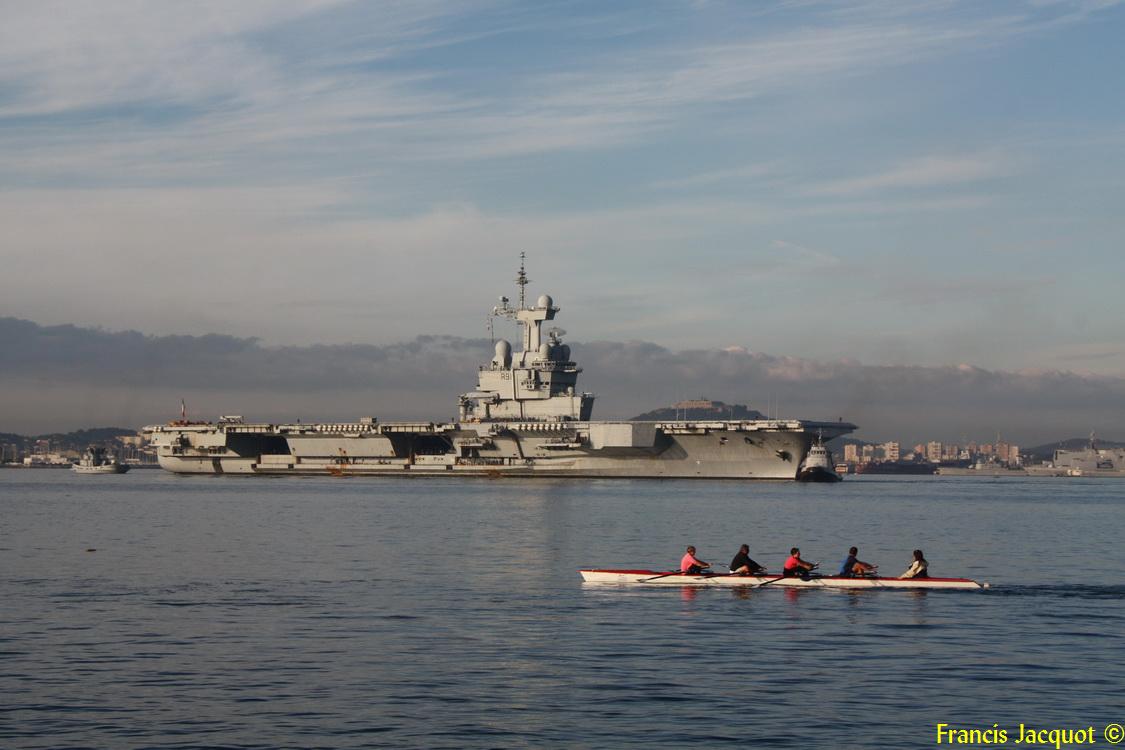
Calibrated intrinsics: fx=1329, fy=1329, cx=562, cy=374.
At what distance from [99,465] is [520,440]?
108 m

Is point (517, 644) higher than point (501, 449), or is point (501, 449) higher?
point (501, 449)

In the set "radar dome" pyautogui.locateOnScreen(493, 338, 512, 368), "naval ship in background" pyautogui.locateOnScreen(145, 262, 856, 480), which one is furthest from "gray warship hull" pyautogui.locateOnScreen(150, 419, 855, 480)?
"radar dome" pyautogui.locateOnScreen(493, 338, 512, 368)

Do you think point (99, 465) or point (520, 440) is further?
point (99, 465)

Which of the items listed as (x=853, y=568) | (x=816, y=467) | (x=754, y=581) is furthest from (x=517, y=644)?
(x=816, y=467)

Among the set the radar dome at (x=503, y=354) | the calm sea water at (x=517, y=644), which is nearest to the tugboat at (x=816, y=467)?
the radar dome at (x=503, y=354)

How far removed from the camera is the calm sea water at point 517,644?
19.1 metres

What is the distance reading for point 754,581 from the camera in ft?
113

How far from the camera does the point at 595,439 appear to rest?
100m

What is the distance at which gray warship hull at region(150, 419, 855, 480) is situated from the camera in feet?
321

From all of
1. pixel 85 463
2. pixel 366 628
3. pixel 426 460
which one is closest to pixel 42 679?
pixel 366 628

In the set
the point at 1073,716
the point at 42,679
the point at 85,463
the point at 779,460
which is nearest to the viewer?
the point at 1073,716

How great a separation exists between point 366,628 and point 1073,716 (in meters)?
14.2

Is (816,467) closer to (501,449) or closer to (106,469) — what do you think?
(501,449)

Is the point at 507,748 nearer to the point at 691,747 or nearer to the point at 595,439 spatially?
the point at 691,747
